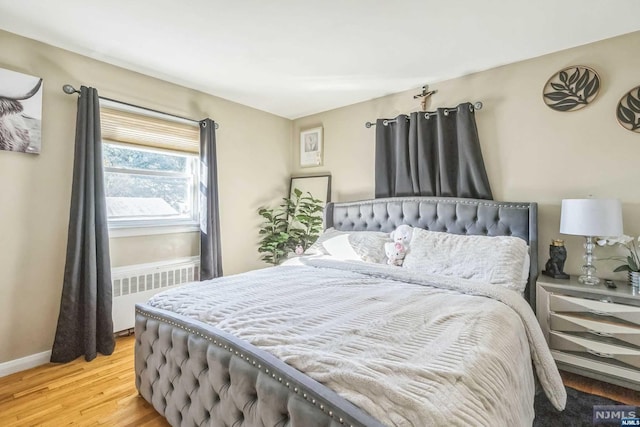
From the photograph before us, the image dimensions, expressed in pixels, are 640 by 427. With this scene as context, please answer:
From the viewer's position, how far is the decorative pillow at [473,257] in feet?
6.59

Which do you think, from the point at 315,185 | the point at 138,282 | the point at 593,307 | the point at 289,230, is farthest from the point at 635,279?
the point at 138,282

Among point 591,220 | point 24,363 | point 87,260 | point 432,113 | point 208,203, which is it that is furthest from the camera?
point 208,203

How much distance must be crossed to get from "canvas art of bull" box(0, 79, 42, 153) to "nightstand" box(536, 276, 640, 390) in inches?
153

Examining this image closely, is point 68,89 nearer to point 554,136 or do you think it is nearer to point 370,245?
point 370,245

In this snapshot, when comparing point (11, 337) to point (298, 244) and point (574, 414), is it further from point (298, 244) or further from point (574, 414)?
point (574, 414)

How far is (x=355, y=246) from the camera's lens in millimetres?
2719

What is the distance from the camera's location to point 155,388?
1647 mm

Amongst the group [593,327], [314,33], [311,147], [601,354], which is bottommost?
[601,354]

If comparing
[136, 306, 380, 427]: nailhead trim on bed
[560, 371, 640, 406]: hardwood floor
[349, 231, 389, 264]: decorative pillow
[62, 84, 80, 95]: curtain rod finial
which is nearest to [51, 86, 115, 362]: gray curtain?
[62, 84, 80, 95]: curtain rod finial

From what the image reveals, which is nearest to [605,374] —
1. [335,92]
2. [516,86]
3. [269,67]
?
[516,86]

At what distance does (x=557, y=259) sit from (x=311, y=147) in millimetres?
2836

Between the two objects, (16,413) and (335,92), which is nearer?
(16,413)

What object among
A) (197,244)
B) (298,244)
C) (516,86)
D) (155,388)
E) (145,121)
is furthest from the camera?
(298,244)

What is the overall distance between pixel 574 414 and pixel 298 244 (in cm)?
278
